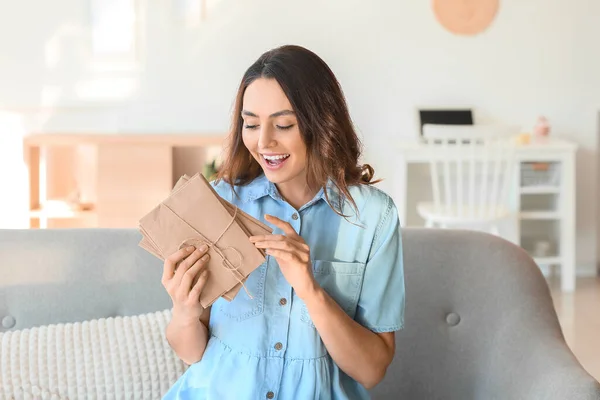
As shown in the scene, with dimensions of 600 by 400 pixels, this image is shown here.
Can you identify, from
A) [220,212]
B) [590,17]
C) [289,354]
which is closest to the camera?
[220,212]

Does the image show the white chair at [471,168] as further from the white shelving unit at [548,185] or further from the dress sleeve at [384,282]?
the dress sleeve at [384,282]

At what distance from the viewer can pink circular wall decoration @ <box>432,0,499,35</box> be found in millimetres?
4598

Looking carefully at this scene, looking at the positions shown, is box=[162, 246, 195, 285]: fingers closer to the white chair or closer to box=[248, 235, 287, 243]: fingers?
box=[248, 235, 287, 243]: fingers

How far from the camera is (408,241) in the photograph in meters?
1.80

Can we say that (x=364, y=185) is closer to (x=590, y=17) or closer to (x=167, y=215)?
(x=167, y=215)

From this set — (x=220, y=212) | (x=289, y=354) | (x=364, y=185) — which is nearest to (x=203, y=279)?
(x=220, y=212)

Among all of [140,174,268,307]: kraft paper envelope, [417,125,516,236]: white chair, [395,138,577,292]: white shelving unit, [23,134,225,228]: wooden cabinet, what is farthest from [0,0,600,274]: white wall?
[140,174,268,307]: kraft paper envelope

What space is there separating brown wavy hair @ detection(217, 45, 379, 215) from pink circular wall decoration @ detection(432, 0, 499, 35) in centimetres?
339

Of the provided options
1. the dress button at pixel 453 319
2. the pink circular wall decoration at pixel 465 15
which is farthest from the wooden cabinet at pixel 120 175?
the dress button at pixel 453 319

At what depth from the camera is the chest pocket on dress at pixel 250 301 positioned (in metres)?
1.41

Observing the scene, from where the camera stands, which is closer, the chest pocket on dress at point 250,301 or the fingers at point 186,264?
the fingers at point 186,264

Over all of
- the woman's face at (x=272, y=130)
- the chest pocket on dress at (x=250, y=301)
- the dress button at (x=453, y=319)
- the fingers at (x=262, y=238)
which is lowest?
the dress button at (x=453, y=319)

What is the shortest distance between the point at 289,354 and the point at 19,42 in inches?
150

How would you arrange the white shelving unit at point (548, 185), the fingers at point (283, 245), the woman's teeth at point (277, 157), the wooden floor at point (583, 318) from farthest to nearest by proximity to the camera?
1. the white shelving unit at point (548, 185)
2. the wooden floor at point (583, 318)
3. the woman's teeth at point (277, 157)
4. the fingers at point (283, 245)
